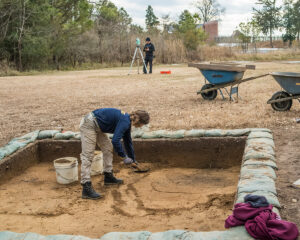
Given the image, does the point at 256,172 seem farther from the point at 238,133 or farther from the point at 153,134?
A: the point at 153,134

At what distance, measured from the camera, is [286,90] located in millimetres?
6879

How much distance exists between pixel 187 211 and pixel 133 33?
25.1m

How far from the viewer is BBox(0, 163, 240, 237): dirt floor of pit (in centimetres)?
348

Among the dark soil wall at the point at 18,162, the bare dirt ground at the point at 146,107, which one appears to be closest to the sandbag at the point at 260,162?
the bare dirt ground at the point at 146,107

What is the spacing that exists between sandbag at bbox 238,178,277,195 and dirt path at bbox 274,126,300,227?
11 cm

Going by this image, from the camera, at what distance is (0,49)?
21.4 metres

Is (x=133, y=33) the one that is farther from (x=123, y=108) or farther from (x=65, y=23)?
(x=123, y=108)

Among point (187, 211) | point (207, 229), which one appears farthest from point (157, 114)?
point (207, 229)

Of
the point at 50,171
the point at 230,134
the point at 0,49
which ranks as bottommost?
the point at 50,171

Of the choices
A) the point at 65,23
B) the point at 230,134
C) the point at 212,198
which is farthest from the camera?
the point at 65,23

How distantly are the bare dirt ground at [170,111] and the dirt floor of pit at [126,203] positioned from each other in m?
0.74

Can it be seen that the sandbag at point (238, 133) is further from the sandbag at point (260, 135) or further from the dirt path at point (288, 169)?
the dirt path at point (288, 169)

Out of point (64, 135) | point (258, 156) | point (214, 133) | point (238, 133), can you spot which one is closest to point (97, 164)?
point (64, 135)

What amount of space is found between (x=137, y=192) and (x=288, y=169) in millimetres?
1757
